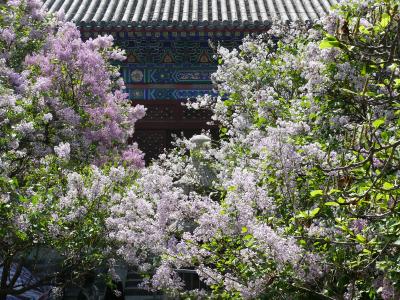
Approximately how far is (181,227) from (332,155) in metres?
1.57

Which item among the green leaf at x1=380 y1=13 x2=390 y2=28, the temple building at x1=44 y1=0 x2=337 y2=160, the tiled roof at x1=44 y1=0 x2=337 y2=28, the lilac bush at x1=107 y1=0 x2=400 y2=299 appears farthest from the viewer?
the temple building at x1=44 y1=0 x2=337 y2=160

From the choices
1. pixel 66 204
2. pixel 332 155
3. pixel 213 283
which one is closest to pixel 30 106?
pixel 66 204

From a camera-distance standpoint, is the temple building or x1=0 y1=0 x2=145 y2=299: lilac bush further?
the temple building

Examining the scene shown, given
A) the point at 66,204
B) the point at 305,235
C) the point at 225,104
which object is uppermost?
the point at 225,104

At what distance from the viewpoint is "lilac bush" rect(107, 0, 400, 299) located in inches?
179

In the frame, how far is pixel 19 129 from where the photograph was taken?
22.4 ft

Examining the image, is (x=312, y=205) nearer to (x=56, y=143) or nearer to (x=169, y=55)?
(x=56, y=143)

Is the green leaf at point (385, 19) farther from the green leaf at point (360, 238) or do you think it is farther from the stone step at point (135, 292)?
the stone step at point (135, 292)

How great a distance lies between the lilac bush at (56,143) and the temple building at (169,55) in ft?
12.5

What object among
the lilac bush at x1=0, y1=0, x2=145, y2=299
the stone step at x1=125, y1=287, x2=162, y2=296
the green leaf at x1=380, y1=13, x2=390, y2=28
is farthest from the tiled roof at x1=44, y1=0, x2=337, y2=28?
the green leaf at x1=380, y1=13, x2=390, y2=28

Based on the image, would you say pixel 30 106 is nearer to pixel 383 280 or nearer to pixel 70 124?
pixel 70 124

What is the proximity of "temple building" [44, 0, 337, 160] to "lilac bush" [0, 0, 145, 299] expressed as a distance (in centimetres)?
380

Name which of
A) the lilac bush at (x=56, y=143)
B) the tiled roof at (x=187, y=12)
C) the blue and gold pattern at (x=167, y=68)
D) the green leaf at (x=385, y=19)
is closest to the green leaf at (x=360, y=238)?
the green leaf at (x=385, y=19)

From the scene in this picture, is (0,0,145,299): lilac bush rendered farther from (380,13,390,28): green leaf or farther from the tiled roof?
the tiled roof
